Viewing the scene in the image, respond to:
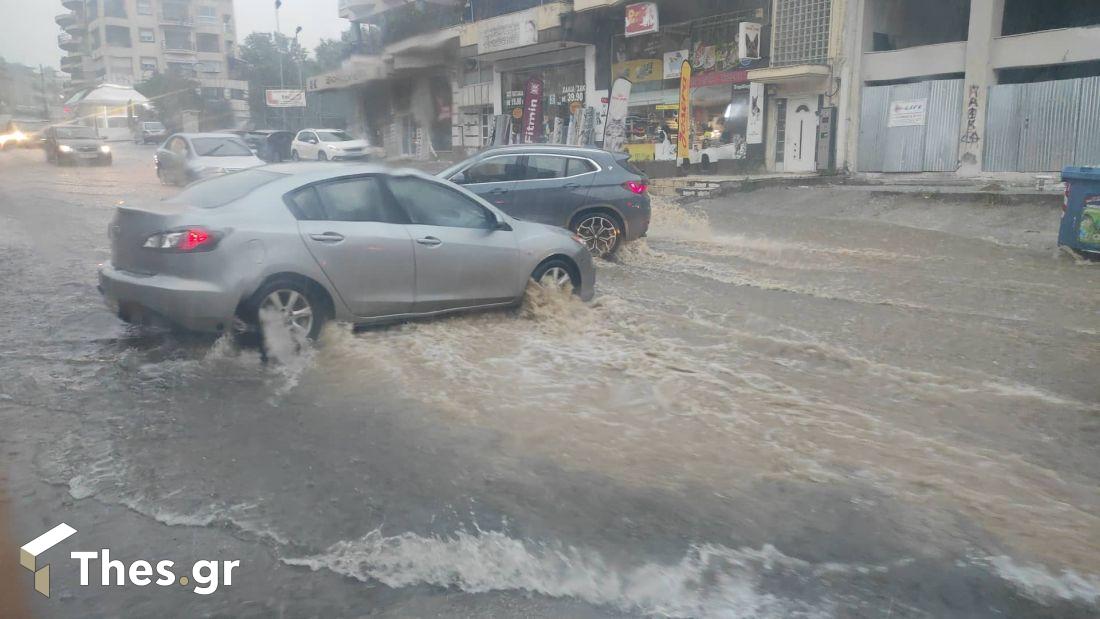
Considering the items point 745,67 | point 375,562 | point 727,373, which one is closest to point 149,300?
point 375,562

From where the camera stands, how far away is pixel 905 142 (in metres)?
20.8

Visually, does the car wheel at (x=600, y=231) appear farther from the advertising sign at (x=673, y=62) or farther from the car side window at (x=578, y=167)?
the advertising sign at (x=673, y=62)

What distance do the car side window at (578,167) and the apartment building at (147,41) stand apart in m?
10.6

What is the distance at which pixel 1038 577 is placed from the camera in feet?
11.3

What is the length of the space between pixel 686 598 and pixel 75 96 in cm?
2269

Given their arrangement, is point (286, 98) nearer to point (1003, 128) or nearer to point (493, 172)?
point (493, 172)

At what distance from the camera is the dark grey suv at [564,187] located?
10.9m

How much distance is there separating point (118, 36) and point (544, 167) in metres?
13.1

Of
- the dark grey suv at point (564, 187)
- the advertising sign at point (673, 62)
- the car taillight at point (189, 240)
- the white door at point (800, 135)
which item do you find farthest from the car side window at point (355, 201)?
the advertising sign at point (673, 62)

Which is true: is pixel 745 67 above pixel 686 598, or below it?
above

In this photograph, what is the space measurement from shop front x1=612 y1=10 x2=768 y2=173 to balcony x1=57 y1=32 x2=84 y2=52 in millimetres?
14801

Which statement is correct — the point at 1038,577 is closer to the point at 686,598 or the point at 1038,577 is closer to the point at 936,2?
the point at 686,598

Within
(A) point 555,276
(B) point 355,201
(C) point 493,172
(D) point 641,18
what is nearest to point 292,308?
(B) point 355,201

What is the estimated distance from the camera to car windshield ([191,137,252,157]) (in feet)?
58.5
